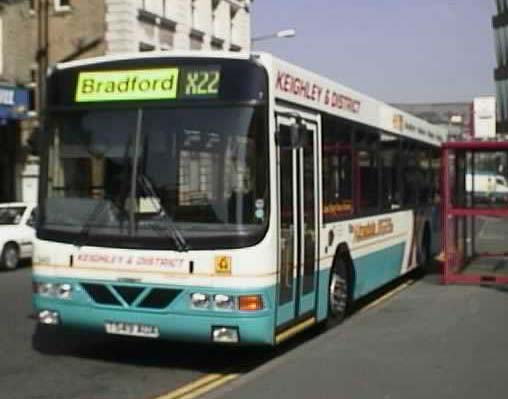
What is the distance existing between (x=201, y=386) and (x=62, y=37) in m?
31.2

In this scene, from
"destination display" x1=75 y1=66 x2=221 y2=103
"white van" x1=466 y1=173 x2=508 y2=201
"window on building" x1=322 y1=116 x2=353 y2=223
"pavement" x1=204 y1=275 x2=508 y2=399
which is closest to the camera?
"pavement" x1=204 y1=275 x2=508 y2=399

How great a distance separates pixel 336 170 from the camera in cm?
1004

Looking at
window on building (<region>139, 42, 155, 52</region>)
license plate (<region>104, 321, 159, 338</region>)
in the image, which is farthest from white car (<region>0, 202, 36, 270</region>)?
window on building (<region>139, 42, 155, 52</region>)

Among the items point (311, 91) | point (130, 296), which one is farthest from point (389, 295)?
point (130, 296)

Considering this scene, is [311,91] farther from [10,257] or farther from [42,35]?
[42,35]

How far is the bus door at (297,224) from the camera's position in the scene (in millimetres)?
8156

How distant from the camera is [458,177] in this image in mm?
15133

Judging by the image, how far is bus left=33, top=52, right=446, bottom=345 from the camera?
7.67 meters

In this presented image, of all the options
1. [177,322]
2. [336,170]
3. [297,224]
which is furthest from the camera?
[336,170]

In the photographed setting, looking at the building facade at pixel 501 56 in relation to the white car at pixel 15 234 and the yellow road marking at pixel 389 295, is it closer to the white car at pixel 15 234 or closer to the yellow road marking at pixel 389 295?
the yellow road marking at pixel 389 295

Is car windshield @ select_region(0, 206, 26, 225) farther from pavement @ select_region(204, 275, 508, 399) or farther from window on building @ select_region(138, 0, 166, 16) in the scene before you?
window on building @ select_region(138, 0, 166, 16)

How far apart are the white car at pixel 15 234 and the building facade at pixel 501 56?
1129 cm

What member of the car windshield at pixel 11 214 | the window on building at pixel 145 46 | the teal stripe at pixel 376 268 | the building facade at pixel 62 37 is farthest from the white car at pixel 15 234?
the window on building at pixel 145 46

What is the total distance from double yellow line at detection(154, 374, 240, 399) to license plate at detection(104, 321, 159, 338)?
1.85 feet
